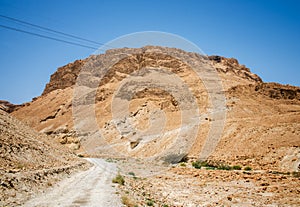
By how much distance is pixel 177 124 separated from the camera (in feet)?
152

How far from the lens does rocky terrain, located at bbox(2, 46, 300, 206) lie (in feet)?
55.2

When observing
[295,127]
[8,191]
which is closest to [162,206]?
[8,191]

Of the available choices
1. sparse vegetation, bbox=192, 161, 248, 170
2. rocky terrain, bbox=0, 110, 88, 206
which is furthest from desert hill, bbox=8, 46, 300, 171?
rocky terrain, bbox=0, 110, 88, 206

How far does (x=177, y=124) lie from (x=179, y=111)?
29.1 ft

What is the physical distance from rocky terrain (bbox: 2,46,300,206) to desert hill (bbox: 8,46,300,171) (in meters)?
0.14

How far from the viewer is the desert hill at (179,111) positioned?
93.2 ft

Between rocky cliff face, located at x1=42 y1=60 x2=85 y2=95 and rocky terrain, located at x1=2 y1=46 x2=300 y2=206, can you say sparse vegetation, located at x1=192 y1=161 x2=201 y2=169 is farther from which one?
rocky cliff face, located at x1=42 y1=60 x2=85 y2=95

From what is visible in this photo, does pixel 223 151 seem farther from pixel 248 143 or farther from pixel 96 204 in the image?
pixel 96 204

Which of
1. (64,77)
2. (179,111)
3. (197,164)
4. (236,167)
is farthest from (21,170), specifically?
(64,77)

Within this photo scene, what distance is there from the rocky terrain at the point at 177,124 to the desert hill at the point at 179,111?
14 cm

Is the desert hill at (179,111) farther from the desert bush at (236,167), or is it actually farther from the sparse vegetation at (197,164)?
the sparse vegetation at (197,164)

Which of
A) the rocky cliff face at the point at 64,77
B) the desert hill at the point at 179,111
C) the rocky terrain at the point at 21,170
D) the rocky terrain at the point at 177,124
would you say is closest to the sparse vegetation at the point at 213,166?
the rocky terrain at the point at 177,124

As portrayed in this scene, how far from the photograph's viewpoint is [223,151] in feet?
102

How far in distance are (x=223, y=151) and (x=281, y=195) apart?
17.4 metres
